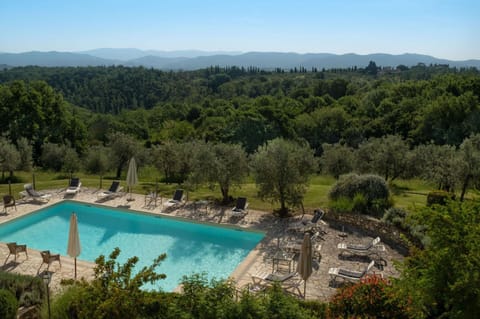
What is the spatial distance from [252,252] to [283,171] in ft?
14.0

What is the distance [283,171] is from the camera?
55.5 ft

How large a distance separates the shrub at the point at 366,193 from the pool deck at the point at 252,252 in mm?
1977

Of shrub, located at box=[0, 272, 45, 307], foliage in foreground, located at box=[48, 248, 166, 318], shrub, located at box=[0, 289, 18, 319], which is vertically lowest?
shrub, located at box=[0, 272, 45, 307]

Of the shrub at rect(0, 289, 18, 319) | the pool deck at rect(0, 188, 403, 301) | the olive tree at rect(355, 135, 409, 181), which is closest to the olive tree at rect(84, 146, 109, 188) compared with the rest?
the pool deck at rect(0, 188, 403, 301)

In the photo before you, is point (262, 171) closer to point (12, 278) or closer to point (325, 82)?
point (12, 278)

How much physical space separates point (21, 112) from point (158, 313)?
1465 inches

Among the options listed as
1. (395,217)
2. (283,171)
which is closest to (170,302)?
(283,171)

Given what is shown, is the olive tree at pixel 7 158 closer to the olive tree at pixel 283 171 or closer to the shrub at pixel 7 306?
the olive tree at pixel 283 171

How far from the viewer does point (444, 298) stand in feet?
22.4

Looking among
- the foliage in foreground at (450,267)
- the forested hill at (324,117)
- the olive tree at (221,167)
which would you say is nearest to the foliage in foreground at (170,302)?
the foliage in foreground at (450,267)

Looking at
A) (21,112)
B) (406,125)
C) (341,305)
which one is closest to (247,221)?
(341,305)

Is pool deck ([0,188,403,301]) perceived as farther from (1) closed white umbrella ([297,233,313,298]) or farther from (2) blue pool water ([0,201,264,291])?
(1) closed white umbrella ([297,233,313,298])

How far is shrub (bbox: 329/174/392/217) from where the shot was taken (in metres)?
17.3

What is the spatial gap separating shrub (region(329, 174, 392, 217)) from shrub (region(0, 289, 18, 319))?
13.6 metres
